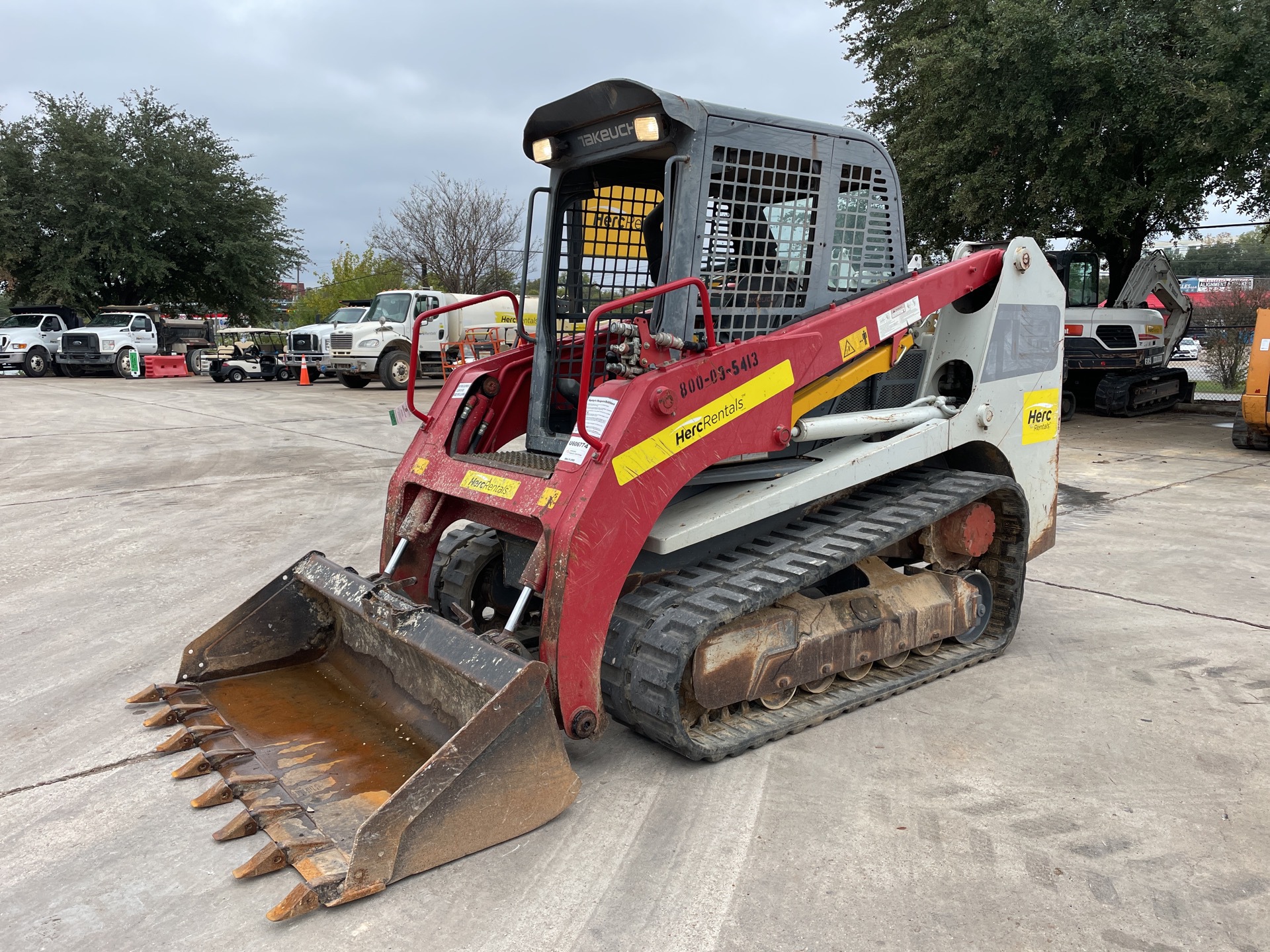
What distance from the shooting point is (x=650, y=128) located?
3744 millimetres

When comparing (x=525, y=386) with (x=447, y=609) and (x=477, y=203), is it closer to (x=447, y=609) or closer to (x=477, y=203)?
(x=447, y=609)

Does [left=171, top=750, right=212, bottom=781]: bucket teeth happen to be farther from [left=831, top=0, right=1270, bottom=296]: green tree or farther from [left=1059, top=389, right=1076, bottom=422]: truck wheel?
[left=1059, top=389, right=1076, bottom=422]: truck wheel

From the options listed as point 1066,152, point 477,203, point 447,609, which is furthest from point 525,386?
point 477,203

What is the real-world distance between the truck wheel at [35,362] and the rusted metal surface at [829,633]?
30.9 meters

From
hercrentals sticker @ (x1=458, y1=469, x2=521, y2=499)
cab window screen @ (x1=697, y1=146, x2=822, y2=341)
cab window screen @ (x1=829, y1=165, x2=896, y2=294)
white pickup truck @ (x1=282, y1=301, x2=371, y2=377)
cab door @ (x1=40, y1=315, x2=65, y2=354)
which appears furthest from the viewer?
cab door @ (x1=40, y1=315, x2=65, y2=354)

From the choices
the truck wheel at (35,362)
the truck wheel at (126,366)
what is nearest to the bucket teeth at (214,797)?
the truck wheel at (126,366)

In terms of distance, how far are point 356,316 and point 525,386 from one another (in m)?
20.7

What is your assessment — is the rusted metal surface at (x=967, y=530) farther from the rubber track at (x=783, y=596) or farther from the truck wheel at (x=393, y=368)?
the truck wheel at (x=393, y=368)

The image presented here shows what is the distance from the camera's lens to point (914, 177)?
16219 mm

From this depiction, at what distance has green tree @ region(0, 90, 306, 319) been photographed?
107ft

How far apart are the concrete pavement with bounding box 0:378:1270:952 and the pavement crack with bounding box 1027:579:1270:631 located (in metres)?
0.02

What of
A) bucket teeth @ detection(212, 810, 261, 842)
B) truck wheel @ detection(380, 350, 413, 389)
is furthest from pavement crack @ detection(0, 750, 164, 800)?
truck wheel @ detection(380, 350, 413, 389)

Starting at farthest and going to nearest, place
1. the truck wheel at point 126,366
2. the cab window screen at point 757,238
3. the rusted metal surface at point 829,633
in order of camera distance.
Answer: the truck wheel at point 126,366, the cab window screen at point 757,238, the rusted metal surface at point 829,633

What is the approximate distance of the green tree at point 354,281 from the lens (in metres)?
49.5
